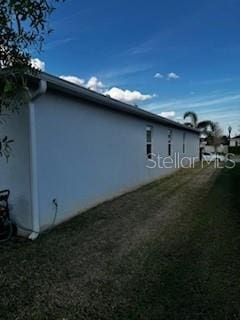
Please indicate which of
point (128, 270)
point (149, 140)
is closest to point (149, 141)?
point (149, 140)

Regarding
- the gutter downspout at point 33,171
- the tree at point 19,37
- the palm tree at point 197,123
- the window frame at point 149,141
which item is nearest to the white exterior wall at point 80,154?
the gutter downspout at point 33,171

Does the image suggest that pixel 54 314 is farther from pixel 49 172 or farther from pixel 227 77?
pixel 227 77

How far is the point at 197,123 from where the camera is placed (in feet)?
129

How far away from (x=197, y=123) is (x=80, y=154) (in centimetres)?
3397

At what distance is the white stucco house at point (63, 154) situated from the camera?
551 centimetres

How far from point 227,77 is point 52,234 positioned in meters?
17.9

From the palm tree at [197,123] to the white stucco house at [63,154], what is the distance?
27.9m

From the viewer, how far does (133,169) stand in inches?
443

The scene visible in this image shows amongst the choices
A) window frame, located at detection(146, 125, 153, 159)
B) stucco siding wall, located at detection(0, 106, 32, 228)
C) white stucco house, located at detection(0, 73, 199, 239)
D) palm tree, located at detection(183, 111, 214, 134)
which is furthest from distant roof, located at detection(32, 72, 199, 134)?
palm tree, located at detection(183, 111, 214, 134)

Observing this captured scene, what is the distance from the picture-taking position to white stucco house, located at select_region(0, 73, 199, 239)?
5.51 m

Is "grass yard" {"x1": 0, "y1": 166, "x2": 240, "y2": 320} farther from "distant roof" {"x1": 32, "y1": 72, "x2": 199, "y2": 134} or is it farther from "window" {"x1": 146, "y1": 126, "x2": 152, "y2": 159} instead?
"window" {"x1": 146, "y1": 126, "x2": 152, "y2": 159}

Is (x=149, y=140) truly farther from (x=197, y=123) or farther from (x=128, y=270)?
(x=197, y=123)

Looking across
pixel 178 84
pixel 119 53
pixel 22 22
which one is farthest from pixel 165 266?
pixel 178 84

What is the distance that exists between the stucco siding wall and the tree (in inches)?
64.3
